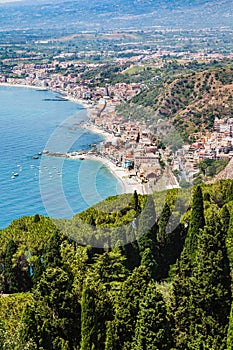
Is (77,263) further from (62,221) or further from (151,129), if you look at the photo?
(151,129)

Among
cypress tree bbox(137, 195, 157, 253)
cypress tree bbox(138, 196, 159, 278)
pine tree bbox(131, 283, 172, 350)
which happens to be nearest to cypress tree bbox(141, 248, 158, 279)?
cypress tree bbox(138, 196, 159, 278)

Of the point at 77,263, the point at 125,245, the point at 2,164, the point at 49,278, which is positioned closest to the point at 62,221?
the point at 125,245

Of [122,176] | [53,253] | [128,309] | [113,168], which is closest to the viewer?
[128,309]

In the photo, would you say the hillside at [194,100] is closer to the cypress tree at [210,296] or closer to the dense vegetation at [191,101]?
the dense vegetation at [191,101]

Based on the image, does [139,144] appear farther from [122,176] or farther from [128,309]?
[128,309]

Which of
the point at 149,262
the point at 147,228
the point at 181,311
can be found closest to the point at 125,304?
the point at 181,311

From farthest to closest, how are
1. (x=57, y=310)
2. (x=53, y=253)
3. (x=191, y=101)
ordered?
(x=191, y=101) < (x=53, y=253) < (x=57, y=310)
